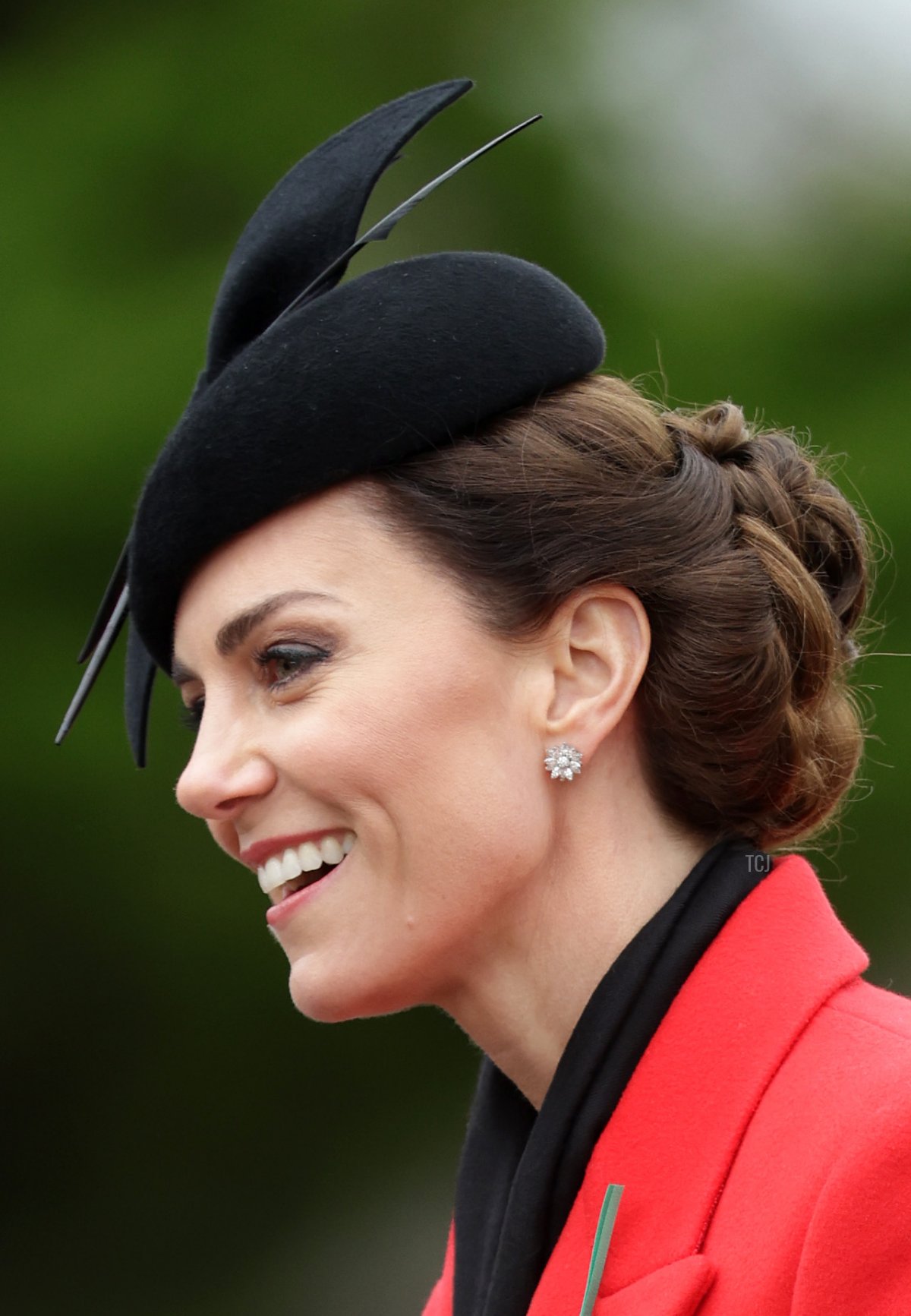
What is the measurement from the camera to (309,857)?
1977 mm

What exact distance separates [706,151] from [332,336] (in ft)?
7.74

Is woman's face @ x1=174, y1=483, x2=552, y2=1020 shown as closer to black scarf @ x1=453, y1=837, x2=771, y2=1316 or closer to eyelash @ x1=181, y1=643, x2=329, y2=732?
eyelash @ x1=181, y1=643, x2=329, y2=732

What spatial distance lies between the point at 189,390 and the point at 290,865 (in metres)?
2.14

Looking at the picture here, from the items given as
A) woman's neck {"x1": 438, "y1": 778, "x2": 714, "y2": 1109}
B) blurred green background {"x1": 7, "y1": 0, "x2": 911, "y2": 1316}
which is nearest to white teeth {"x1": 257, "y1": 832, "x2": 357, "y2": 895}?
woman's neck {"x1": 438, "y1": 778, "x2": 714, "y2": 1109}

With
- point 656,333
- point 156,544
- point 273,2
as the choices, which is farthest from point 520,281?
point 273,2

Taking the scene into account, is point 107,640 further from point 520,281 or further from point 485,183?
point 485,183

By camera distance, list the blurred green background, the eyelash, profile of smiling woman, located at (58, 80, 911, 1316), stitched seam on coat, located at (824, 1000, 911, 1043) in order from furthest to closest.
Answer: the blurred green background < the eyelash < profile of smiling woman, located at (58, 80, 911, 1316) < stitched seam on coat, located at (824, 1000, 911, 1043)

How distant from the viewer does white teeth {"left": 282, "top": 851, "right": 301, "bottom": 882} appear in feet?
6.50

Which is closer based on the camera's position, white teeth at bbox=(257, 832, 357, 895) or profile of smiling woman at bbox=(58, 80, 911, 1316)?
profile of smiling woman at bbox=(58, 80, 911, 1316)

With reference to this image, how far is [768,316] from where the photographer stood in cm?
402

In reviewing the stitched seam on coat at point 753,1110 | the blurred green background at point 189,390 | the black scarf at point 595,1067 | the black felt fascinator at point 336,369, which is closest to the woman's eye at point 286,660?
the black felt fascinator at point 336,369

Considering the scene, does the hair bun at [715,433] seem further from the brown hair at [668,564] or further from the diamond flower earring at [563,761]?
the diamond flower earring at [563,761]

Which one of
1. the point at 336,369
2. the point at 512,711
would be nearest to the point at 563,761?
the point at 512,711

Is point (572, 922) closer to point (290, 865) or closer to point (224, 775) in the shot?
point (290, 865)
